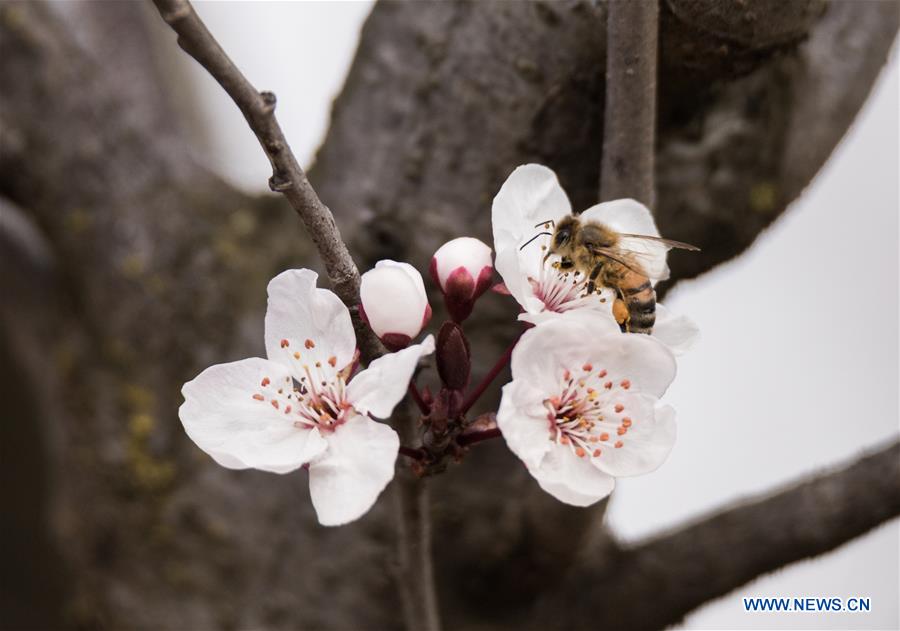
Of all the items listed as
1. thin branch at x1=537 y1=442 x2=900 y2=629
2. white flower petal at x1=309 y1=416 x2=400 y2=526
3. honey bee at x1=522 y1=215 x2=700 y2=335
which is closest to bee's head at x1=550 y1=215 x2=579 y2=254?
honey bee at x1=522 y1=215 x2=700 y2=335

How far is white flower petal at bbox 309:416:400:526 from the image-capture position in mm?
497

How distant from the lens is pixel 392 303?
1.74ft

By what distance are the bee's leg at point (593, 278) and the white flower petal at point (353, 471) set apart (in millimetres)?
230

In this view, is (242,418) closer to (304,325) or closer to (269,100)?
(304,325)

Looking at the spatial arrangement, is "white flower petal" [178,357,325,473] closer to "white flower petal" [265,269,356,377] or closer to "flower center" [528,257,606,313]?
"white flower petal" [265,269,356,377]

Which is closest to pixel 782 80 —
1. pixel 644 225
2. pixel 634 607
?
pixel 644 225

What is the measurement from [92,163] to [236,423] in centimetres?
Result: 94

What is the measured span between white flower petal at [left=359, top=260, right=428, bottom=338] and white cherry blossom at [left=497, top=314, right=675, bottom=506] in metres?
0.07

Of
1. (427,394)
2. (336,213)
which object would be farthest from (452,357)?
(336,213)

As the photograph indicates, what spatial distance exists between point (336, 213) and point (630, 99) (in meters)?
0.47

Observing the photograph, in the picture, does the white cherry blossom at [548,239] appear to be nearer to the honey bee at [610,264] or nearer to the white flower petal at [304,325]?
the honey bee at [610,264]

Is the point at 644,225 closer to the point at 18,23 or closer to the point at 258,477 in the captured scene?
the point at 258,477
